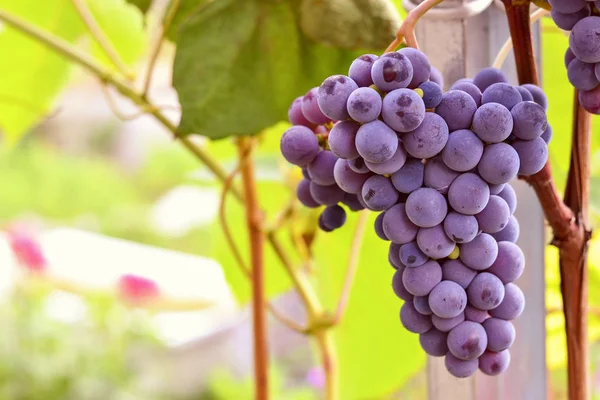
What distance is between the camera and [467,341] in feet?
0.73

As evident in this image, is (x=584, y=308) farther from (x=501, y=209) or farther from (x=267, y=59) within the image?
(x=267, y=59)

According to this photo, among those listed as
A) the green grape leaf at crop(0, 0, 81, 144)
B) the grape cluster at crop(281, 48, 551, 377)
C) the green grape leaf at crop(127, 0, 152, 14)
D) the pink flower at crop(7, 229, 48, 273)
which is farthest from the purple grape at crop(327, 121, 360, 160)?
the pink flower at crop(7, 229, 48, 273)

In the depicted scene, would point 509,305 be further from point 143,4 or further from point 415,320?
point 143,4

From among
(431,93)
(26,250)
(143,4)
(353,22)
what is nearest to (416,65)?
(431,93)

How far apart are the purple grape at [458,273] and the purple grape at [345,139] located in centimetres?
5

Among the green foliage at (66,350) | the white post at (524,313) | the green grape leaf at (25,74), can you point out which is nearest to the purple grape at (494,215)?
the white post at (524,313)

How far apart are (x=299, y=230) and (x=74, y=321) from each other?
1.49 m

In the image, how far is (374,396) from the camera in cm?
62

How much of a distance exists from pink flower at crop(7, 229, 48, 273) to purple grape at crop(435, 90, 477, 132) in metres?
1.55

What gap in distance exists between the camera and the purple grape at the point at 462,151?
0.68ft

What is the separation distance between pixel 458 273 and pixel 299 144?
0.07 metres

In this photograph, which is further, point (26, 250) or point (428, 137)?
point (26, 250)

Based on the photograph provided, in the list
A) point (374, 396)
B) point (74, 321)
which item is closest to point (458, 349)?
point (374, 396)

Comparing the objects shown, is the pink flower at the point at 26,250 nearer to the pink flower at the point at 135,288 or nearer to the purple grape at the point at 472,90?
the pink flower at the point at 135,288
